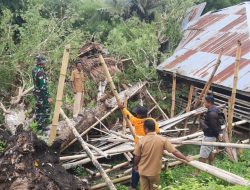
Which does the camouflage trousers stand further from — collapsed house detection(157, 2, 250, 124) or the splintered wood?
collapsed house detection(157, 2, 250, 124)

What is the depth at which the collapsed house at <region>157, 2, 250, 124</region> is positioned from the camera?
34.4ft

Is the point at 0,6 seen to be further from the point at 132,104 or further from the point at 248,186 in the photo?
the point at 248,186

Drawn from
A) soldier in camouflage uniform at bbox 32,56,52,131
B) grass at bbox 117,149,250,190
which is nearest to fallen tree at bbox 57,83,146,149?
soldier in camouflage uniform at bbox 32,56,52,131

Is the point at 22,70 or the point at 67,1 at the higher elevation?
the point at 67,1

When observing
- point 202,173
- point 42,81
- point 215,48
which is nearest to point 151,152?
point 202,173

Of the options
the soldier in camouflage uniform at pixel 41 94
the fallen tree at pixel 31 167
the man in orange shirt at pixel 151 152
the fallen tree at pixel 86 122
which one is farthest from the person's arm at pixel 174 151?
the soldier in camouflage uniform at pixel 41 94

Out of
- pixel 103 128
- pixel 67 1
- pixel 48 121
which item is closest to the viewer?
pixel 48 121

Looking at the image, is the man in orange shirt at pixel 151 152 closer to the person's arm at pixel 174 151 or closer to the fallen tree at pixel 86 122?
the person's arm at pixel 174 151

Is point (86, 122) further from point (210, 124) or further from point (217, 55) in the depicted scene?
point (217, 55)

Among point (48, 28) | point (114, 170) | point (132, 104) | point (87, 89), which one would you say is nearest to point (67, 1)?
point (48, 28)

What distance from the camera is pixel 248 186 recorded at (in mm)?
4531

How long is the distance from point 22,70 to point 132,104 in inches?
127

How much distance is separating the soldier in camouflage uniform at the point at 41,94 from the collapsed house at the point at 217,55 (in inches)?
182

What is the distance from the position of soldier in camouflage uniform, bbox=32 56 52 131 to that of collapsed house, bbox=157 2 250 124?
461 cm
